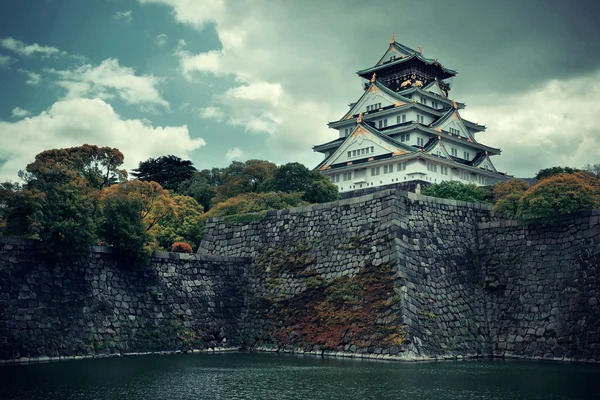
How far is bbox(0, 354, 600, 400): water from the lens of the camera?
52.1ft

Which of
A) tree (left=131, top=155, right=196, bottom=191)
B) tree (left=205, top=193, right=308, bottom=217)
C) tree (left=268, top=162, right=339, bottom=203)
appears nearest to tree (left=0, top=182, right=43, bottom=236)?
tree (left=205, top=193, right=308, bottom=217)

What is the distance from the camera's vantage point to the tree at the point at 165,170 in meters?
59.1

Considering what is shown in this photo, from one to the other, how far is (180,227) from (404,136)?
1150 inches

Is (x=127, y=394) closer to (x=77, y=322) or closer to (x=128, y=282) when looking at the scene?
(x=77, y=322)

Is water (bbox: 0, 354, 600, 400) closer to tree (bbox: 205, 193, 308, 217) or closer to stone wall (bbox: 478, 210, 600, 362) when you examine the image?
stone wall (bbox: 478, 210, 600, 362)

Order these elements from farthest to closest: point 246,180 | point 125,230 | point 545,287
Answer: point 246,180
point 125,230
point 545,287

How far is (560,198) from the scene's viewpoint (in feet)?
79.1

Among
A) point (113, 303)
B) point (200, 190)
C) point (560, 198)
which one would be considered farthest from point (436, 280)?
point (200, 190)

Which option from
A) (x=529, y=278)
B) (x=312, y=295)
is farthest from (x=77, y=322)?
(x=529, y=278)

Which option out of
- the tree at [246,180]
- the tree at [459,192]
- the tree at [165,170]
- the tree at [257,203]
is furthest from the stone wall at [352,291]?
the tree at [165,170]

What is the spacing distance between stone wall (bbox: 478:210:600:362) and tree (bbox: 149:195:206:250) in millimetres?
18570

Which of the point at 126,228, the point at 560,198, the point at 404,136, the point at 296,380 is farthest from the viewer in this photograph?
the point at 404,136

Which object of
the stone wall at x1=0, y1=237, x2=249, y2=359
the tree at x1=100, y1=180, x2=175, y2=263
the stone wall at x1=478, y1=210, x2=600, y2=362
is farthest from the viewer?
the tree at x1=100, y1=180, x2=175, y2=263

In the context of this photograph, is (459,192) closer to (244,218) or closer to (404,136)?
(244,218)
